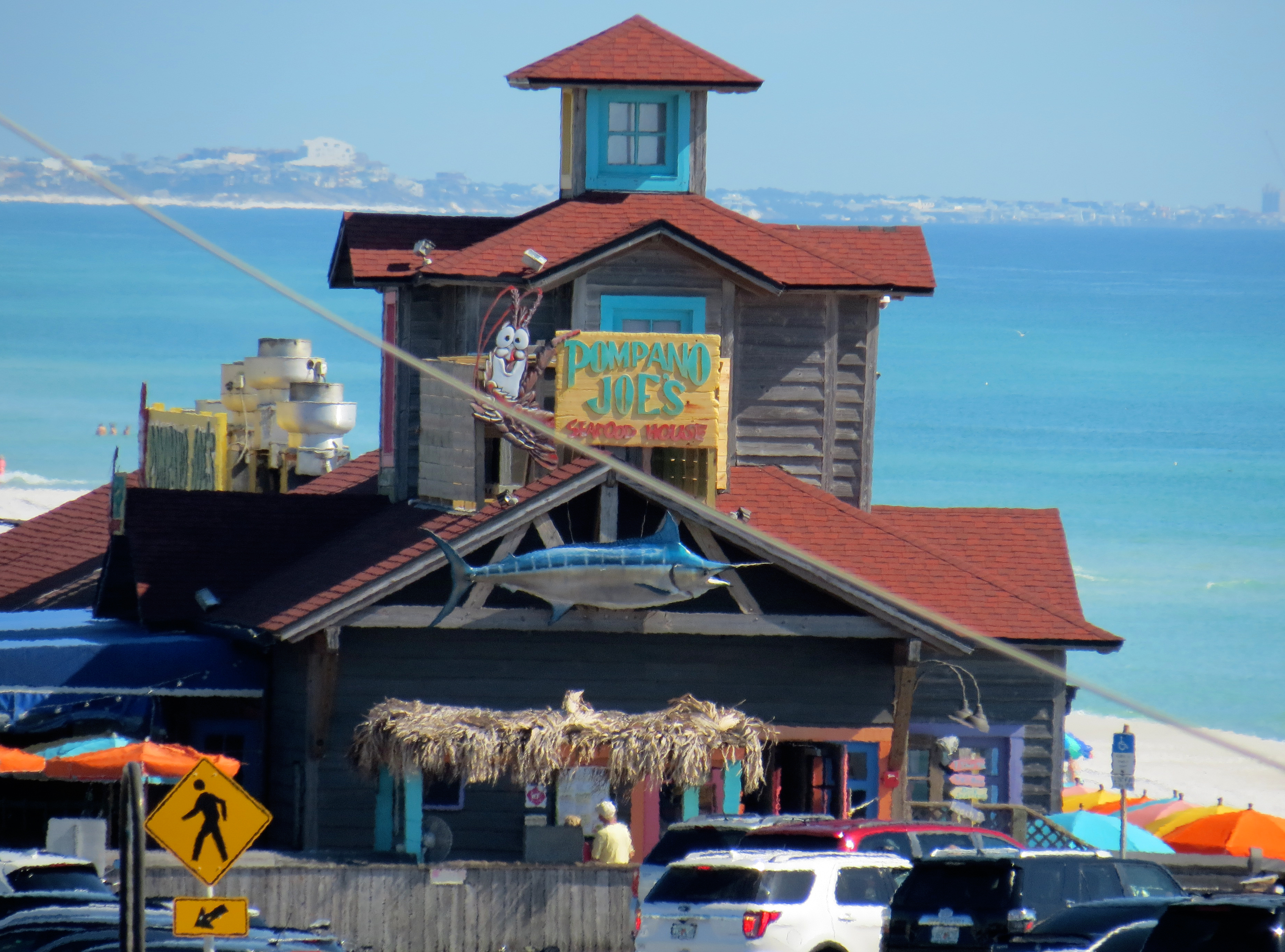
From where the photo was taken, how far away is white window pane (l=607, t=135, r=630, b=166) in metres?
28.0

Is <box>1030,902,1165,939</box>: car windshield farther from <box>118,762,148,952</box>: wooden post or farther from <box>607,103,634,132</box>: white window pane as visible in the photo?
<box>607,103,634,132</box>: white window pane

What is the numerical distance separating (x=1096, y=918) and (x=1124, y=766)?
1003 cm

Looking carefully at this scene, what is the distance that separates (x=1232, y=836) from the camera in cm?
3009

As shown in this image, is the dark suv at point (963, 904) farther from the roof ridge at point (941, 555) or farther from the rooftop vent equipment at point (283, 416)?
the rooftop vent equipment at point (283, 416)

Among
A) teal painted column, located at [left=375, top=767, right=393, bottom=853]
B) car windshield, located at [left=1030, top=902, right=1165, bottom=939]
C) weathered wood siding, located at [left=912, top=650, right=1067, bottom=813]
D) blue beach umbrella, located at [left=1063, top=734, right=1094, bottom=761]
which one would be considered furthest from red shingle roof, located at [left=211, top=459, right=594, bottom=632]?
blue beach umbrella, located at [left=1063, top=734, right=1094, bottom=761]

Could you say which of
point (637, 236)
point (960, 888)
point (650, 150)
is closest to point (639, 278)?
point (637, 236)

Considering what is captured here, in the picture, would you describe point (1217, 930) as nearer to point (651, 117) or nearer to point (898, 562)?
point (898, 562)

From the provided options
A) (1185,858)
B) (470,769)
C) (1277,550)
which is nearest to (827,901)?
(470,769)

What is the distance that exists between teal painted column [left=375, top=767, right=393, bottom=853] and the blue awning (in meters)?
2.09

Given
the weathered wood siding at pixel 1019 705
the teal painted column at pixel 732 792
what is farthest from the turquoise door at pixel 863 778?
the teal painted column at pixel 732 792

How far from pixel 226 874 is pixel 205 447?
1608cm

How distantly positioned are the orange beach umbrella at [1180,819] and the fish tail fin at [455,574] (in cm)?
1362

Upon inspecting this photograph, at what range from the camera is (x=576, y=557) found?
22281 mm

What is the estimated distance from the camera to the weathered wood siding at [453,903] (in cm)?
1995
